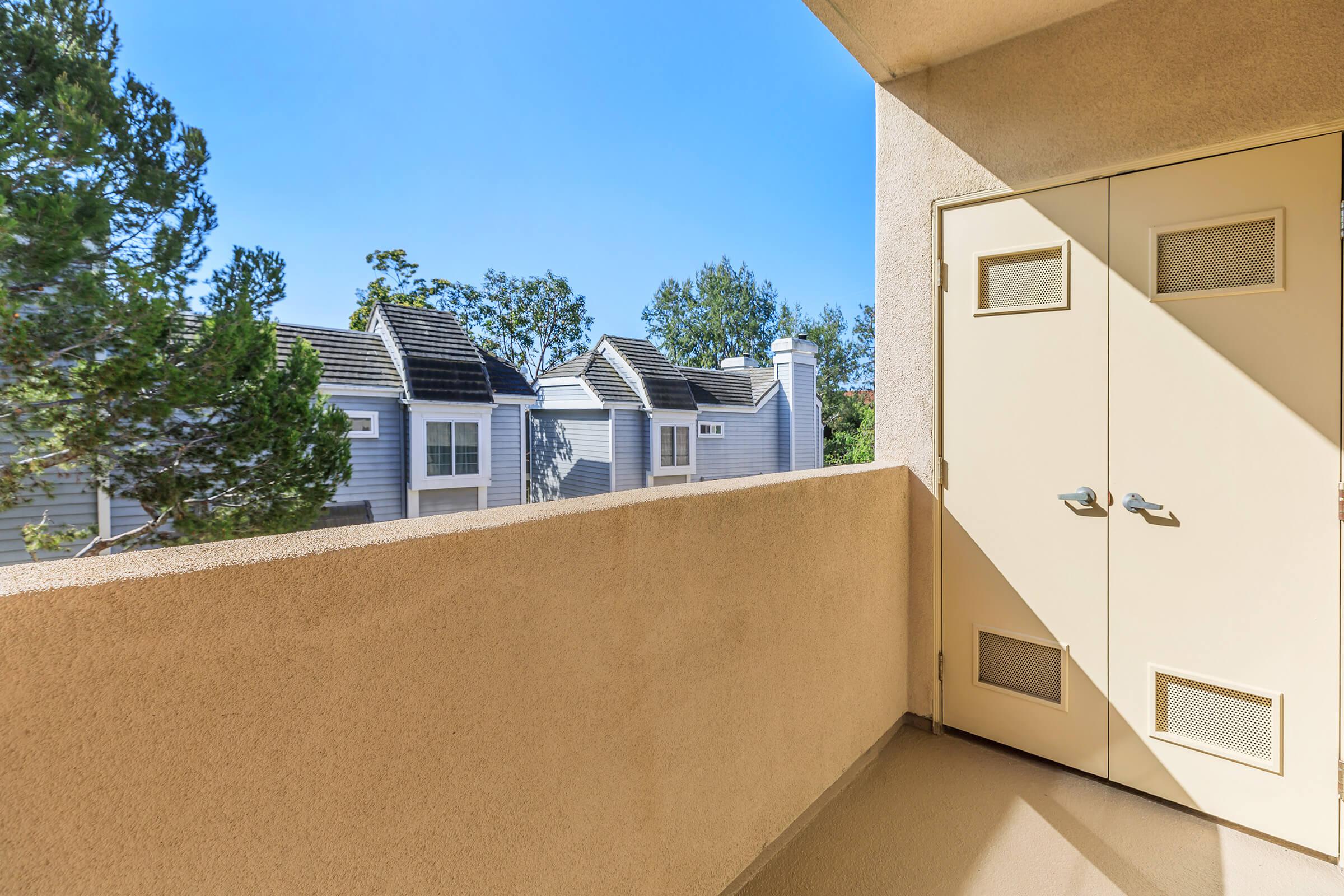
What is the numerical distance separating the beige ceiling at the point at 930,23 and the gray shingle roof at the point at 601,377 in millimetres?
9494

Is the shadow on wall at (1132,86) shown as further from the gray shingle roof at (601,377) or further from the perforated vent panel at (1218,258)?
the gray shingle roof at (601,377)

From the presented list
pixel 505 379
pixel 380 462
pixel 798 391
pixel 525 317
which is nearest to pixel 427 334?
pixel 505 379

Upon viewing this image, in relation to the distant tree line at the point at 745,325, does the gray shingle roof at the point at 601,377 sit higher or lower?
lower

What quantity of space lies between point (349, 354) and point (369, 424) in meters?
1.11

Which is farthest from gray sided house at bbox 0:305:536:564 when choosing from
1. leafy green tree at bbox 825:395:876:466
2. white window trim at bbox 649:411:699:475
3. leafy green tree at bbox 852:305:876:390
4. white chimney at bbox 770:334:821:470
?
leafy green tree at bbox 852:305:876:390

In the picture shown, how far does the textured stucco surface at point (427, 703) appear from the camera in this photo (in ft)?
2.08

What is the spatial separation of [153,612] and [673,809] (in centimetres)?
112

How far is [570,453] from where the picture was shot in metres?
12.8

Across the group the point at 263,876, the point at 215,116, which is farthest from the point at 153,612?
the point at 215,116

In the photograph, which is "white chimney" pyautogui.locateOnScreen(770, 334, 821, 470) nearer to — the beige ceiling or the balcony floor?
the beige ceiling

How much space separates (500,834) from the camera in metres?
1.05

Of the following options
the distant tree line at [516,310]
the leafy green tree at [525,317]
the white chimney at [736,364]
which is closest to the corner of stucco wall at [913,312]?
the white chimney at [736,364]

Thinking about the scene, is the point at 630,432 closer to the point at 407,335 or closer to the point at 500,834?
the point at 407,335

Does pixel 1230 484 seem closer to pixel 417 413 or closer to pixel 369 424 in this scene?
pixel 417 413
